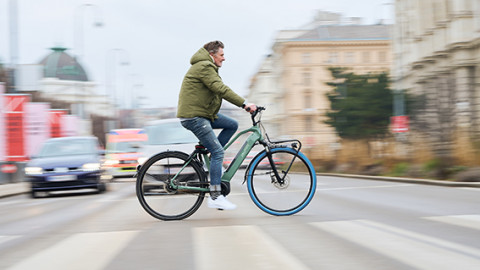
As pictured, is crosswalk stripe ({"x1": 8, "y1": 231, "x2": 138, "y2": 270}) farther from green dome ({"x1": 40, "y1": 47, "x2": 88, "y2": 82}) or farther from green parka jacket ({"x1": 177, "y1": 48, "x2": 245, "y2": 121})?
green dome ({"x1": 40, "y1": 47, "x2": 88, "y2": 82})

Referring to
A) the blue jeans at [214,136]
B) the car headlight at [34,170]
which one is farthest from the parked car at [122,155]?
the blue jeans at [214,136]

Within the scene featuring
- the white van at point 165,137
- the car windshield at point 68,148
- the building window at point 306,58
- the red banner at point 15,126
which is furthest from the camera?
the building window at point 306,58

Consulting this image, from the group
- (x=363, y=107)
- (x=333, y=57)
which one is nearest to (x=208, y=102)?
(x=363, y=107)

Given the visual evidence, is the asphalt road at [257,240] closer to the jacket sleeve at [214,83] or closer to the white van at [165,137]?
the jacket sleeve at [214,83]

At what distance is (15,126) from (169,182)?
18896mm

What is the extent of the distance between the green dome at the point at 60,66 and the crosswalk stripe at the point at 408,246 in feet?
409

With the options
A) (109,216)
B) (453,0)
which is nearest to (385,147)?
(453,0)

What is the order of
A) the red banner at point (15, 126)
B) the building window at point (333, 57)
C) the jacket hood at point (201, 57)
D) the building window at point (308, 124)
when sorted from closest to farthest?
the jacket hood at point (201, 57), the red banner at point (15, 126), the building window at point (333, 57), the building window at point (308, 124)

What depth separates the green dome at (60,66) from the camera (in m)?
129

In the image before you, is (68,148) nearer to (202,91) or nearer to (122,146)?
(202,91)

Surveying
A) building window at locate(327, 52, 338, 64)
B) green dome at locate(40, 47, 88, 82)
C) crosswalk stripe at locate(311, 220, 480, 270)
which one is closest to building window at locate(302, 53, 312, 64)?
building window at locate(327, 52, 338, 64)

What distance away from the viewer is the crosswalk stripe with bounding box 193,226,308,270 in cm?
432

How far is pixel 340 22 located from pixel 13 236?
93825 mm

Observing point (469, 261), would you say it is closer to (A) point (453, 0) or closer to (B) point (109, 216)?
(B) point (109, 216)
